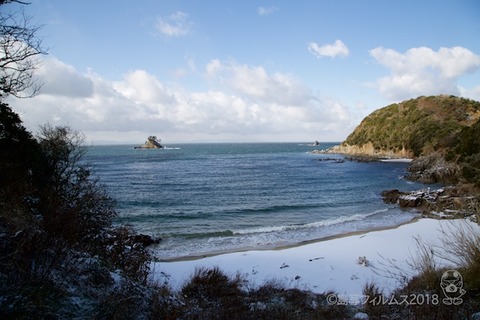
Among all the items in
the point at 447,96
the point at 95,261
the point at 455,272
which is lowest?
the point at 455,272

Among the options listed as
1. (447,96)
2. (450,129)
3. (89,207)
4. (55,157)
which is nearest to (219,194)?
(55,157)

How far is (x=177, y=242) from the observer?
680 inches

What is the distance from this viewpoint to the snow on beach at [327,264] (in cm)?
943

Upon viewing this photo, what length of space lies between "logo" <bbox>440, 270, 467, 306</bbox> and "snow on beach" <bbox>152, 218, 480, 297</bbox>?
2.68 meters

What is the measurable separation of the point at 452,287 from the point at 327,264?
689 centimetres

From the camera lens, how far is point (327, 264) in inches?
465

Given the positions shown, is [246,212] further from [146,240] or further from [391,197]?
[391,197]

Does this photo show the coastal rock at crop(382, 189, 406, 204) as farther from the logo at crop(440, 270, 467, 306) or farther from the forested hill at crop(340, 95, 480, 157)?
the forested hill at crop(340, 95, 480, 157)

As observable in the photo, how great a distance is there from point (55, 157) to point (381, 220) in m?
21.8

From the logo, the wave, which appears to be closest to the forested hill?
the wave

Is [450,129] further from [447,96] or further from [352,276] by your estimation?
[352,276]

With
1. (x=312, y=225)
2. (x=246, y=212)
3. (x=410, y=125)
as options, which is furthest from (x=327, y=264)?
(x=410, y=125)

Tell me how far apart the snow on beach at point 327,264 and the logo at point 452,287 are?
8.79 ft

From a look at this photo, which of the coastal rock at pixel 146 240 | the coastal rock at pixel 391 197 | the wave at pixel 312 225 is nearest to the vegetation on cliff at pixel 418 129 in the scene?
the coastal rock at pixel 391 197
